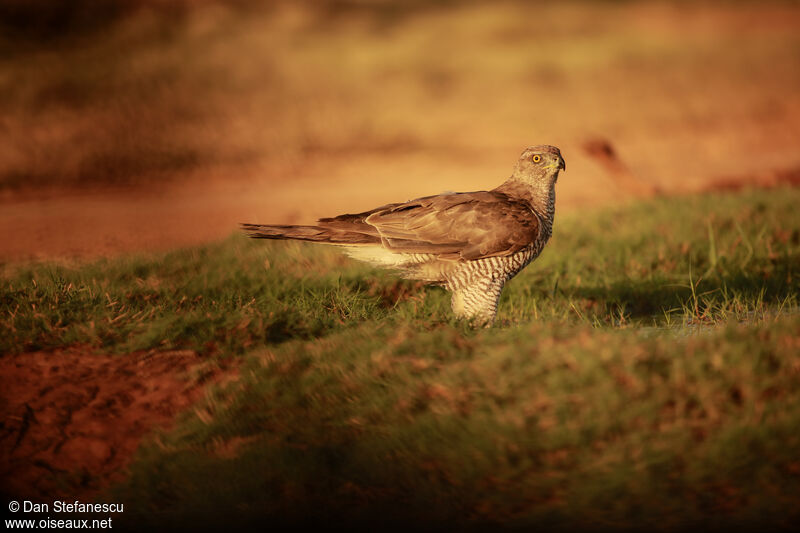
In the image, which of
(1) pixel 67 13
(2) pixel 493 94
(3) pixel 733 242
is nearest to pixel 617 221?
(3) pixel 733 242

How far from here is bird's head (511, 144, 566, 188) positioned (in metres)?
5.57

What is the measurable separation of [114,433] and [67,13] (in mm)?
15638

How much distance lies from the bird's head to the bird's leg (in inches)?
29.4

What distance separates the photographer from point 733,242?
7.65 meters

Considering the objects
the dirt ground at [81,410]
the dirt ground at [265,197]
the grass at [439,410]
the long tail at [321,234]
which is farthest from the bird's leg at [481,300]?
the dirt ground at [265,197]

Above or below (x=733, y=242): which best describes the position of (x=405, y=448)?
below

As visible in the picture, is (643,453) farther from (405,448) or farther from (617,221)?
(617,221)

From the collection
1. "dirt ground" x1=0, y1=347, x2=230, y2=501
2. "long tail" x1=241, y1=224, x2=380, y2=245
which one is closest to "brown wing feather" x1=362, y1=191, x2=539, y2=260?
"long tail" x1=241, y1=224, x2=380, y2=245

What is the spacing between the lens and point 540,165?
564 centimetres

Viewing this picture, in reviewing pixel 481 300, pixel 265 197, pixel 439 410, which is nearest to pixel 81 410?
pixel 439 410

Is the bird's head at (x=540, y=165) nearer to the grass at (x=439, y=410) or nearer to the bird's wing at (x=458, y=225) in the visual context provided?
the bird's wing at (x=458, y=225)

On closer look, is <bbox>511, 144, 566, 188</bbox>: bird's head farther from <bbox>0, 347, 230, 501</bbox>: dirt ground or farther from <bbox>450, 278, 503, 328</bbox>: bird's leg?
<bbox>0, 347, 230, 501</bbox>: dirt ground

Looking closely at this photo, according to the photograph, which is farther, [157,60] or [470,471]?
[157,60]

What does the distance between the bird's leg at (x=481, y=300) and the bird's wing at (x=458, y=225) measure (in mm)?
204
